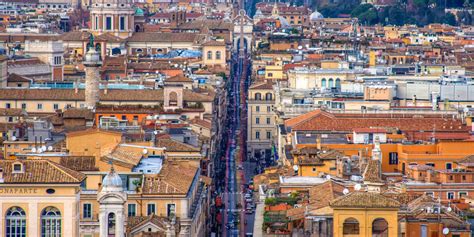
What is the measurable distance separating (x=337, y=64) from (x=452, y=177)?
170ft

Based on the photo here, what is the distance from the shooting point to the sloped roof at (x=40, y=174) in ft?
168

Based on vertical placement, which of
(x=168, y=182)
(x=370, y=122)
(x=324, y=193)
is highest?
(x=324, y=193)

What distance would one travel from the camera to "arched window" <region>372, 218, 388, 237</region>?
47.8 m

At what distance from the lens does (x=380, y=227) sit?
47844 millimetres

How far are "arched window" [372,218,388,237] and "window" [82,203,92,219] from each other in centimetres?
1401

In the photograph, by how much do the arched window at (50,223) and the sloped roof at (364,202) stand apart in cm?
727

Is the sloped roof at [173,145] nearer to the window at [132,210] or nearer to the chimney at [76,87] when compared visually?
the window at [132,210]

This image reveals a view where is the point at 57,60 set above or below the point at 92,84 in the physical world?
below

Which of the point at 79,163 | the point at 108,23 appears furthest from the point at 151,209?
the point at 108,23

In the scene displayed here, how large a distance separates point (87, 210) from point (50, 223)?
8.63 meters

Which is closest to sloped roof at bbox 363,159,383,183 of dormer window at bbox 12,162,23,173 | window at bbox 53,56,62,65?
dormer window at bbox 12,162,23,173

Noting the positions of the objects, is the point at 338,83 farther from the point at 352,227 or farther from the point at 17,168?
the point at 352,227

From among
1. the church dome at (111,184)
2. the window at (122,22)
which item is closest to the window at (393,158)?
the church dome at (111,184)

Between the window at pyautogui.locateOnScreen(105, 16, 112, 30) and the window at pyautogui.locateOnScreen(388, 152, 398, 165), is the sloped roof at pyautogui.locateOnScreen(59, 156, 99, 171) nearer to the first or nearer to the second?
the window at pyautogui.locateOnScreen(388, 152, 398, 165)
